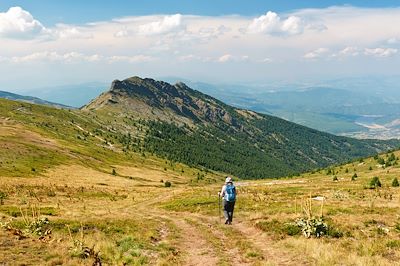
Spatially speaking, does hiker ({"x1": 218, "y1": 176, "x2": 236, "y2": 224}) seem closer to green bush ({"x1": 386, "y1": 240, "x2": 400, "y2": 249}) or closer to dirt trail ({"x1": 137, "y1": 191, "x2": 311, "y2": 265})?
dirt trail ({"x1": 137, "y1": 191, "x2": 311, "y2": 265})

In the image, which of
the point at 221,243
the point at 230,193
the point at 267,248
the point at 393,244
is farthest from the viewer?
the point at 230,193

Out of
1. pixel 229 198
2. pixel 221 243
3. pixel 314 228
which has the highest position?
pixel 229 198

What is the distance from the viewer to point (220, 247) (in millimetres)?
22156

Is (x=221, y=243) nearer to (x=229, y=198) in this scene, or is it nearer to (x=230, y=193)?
(x=229, y=198)

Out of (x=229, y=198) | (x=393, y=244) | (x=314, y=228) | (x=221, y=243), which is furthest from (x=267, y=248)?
(x=229, y=198)

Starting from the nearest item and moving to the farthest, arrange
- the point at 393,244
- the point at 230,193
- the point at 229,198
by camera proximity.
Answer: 1. the point at 393,244
2. the point at 229,198
3. the point at 230,193

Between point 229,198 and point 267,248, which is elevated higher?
point 229,198

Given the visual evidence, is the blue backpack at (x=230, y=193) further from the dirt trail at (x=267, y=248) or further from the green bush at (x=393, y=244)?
the green bush at (x=393, y=244)

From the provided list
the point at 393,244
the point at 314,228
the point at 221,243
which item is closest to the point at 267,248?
the point at 221,243

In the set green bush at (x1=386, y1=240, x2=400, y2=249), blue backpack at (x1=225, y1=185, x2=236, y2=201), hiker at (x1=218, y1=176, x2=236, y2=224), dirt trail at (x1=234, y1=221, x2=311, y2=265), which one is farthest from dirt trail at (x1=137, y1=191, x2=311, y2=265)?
green bush at (x1=386, y1=240, x2=400, y2=249)

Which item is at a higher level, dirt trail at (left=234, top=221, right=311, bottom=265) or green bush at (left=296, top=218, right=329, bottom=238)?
green bush at (left=296, top=218, right=329, bottom=238)

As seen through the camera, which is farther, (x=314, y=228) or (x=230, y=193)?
(x=230, y=193)

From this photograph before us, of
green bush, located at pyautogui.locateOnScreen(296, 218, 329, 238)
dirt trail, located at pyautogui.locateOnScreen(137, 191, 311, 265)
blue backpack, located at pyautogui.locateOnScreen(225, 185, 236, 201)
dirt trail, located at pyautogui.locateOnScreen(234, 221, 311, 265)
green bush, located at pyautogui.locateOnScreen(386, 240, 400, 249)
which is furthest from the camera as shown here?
blue backpack, located at pyautogui.locateOnScreen(225, 185, 236, 201)

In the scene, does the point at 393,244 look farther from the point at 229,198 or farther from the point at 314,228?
the point at 229,198
